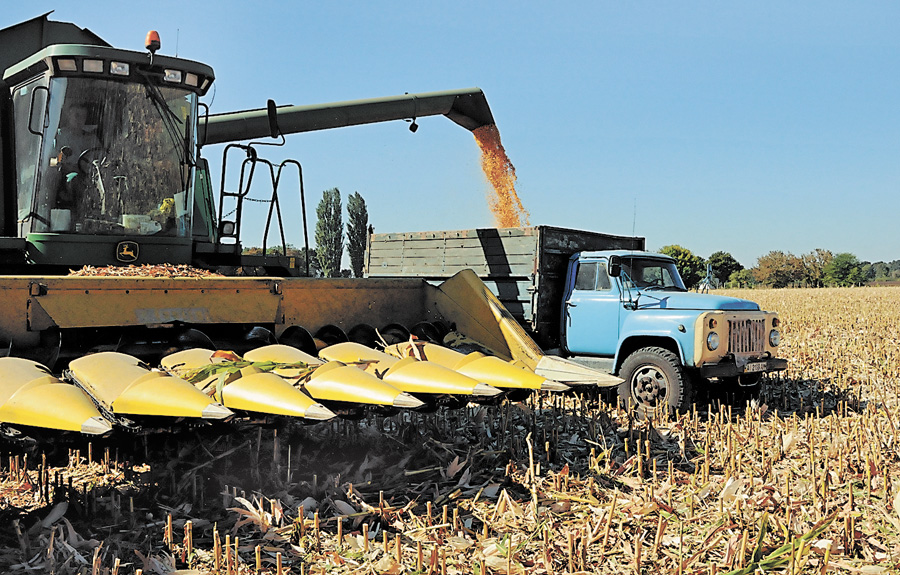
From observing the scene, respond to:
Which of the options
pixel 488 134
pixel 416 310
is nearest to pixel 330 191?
pixel 488 134

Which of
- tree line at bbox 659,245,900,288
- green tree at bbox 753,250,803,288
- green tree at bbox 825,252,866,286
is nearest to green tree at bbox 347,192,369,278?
tree line at bbox 659,245,900,288

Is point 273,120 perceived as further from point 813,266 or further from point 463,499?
point 813,266

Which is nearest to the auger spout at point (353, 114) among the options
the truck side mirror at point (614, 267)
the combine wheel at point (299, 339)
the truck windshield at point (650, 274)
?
the truck side mirror at point (614, 267)

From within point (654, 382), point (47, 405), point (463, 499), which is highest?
point (47, 405)

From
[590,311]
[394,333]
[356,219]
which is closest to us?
[394,333]

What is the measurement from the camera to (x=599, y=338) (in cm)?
797

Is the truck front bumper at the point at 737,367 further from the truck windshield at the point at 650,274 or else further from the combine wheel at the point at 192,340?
the combine wheel at the point at 192,340

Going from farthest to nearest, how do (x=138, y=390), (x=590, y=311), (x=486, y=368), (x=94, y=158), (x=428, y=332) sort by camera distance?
(x=590, y=311)
(x=428, y=332)
(x=94, y=158)
(x=486, y=368)
(x=138, y=390)

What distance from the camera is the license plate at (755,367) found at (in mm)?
7301

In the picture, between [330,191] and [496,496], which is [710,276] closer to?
[496,496]

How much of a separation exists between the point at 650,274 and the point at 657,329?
0.98m

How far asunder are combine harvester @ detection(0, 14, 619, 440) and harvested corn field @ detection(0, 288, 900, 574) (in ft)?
1.36

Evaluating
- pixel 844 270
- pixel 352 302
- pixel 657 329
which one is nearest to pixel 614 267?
pixel 657 329

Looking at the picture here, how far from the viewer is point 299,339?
5.20 metres
